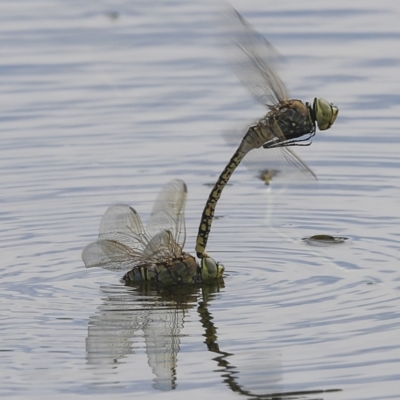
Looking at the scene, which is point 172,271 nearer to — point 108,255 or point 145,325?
point 108,255

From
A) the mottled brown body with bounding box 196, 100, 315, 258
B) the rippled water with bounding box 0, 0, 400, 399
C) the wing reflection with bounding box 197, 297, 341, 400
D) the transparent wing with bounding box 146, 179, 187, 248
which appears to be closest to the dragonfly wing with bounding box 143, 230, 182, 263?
the transparent wing with bounding box 146, 179, 187, 248

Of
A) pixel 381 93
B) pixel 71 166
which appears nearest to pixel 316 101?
pixel 71 166

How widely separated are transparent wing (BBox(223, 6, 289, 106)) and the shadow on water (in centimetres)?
112

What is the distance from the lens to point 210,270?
7.60 meters

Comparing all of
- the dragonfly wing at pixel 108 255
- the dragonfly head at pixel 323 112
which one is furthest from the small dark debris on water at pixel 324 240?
the dragonfly head at pixel 323 112

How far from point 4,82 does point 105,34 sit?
5.75 feet

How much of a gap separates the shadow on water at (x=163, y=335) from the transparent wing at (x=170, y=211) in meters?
0.33

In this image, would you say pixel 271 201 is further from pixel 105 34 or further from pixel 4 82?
pixel 105 34

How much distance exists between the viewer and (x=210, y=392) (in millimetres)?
5969

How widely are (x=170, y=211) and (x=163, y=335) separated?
117 cm

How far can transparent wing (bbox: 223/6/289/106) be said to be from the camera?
7.44m

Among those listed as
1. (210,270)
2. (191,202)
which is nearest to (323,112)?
(210,270)

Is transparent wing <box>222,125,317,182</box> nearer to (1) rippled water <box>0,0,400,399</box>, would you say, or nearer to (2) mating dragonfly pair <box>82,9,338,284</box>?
(2) mating dragonfly pair <box>82,9,338,284</box>

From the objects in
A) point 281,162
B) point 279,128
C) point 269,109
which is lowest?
point 281,162
